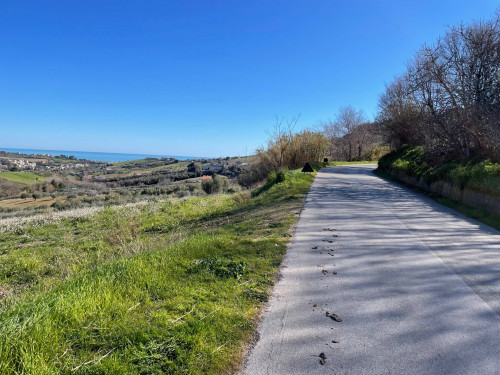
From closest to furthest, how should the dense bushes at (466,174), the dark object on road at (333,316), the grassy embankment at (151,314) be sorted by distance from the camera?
the grassy embankment at (151,314) → the dark object on road at (333,316) → the dense bushes at (466,174)

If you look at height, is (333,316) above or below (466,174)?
below

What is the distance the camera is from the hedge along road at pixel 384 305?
239 centimetres

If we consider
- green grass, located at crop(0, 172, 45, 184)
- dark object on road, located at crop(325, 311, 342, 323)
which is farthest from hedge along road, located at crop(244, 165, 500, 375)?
green grass, located at crop(0, 172, 45, 184)

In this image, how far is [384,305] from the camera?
327 centimetres

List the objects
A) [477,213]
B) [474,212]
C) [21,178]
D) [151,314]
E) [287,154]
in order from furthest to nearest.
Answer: [21,178]
[287,154]
[474,212]
[477,213]
[151,314]

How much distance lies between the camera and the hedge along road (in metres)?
2.39

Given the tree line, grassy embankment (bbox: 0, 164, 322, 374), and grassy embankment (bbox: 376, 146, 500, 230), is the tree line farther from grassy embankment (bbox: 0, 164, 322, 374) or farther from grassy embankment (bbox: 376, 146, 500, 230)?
grassy embankment (bbox: 0, 164, 322, 374)

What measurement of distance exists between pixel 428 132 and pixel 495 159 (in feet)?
18.1

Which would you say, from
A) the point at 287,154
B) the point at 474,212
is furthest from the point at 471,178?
the point at 287,154

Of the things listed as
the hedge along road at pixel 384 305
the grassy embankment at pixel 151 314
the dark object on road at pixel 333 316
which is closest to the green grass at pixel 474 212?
the hedge along road at pixel 384 305

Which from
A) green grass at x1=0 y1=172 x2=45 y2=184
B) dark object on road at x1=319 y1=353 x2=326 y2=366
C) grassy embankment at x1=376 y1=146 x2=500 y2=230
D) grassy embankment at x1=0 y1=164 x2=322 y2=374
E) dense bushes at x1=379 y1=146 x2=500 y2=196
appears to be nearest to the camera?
grassy embankment at x1=0 y1=164 x2=322 y2=374

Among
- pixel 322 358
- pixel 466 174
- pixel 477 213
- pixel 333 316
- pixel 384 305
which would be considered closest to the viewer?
pixel 322 358

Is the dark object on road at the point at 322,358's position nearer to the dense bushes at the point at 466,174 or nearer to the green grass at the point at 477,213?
the green grass at the point at 477,213

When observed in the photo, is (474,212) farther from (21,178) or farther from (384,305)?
(21,178)
